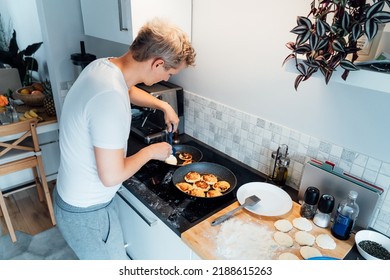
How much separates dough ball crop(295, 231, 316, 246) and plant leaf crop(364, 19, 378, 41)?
0.66 m

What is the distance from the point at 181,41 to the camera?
3.11 feet

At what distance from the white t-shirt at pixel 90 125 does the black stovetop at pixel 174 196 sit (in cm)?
20

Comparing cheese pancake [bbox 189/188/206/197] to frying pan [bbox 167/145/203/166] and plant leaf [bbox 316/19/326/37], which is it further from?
plant leaf [bbox 316/19/326/37]

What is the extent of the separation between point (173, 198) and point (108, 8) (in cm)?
97

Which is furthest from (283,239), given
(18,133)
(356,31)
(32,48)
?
(32,48)

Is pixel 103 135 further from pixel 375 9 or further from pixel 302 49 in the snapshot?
pixel 375 9

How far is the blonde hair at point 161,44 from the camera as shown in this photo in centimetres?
92

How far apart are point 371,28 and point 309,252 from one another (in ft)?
2.25

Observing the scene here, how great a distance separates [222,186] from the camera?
1293 mm

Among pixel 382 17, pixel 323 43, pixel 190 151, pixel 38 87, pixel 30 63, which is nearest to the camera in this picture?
pixel 382 17

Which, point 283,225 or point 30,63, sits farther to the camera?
point 30,63

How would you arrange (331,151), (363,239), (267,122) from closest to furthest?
(363,239) → (331,151) → (267,122)
